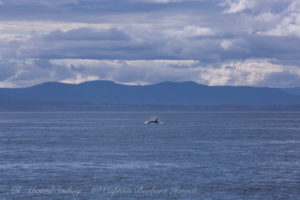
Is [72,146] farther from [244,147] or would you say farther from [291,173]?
[291,173]

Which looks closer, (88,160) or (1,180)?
(1,180)

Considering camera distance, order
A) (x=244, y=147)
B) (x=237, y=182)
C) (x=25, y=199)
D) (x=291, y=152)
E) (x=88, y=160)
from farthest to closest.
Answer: (x=244, y=147)
(x=291, y=152)
(x=88, y=160)
(x=237, y=182)
(x=25, y=199)

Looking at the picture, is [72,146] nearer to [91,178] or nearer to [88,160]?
[88,160]

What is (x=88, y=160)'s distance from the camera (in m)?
52.1

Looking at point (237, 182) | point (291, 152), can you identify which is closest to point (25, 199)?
point (237, 182)

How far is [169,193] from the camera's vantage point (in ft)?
116

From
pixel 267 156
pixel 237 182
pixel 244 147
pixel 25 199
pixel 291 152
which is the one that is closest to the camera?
pixel 25 199

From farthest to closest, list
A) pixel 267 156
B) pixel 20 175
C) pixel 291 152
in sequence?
pixel 291 152 < pixel 267 156 < pixel 20 175

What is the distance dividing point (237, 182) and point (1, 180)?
16837 mm

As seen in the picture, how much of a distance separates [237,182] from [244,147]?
95.8 feet

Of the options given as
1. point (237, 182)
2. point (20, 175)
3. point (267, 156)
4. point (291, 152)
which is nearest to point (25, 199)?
point (20, 175)

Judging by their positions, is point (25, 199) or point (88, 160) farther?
point (88, 160)

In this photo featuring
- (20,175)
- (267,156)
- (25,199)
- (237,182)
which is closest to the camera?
(25,199)

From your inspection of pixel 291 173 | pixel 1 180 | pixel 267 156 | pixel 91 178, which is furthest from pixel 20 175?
pixel 267 156
